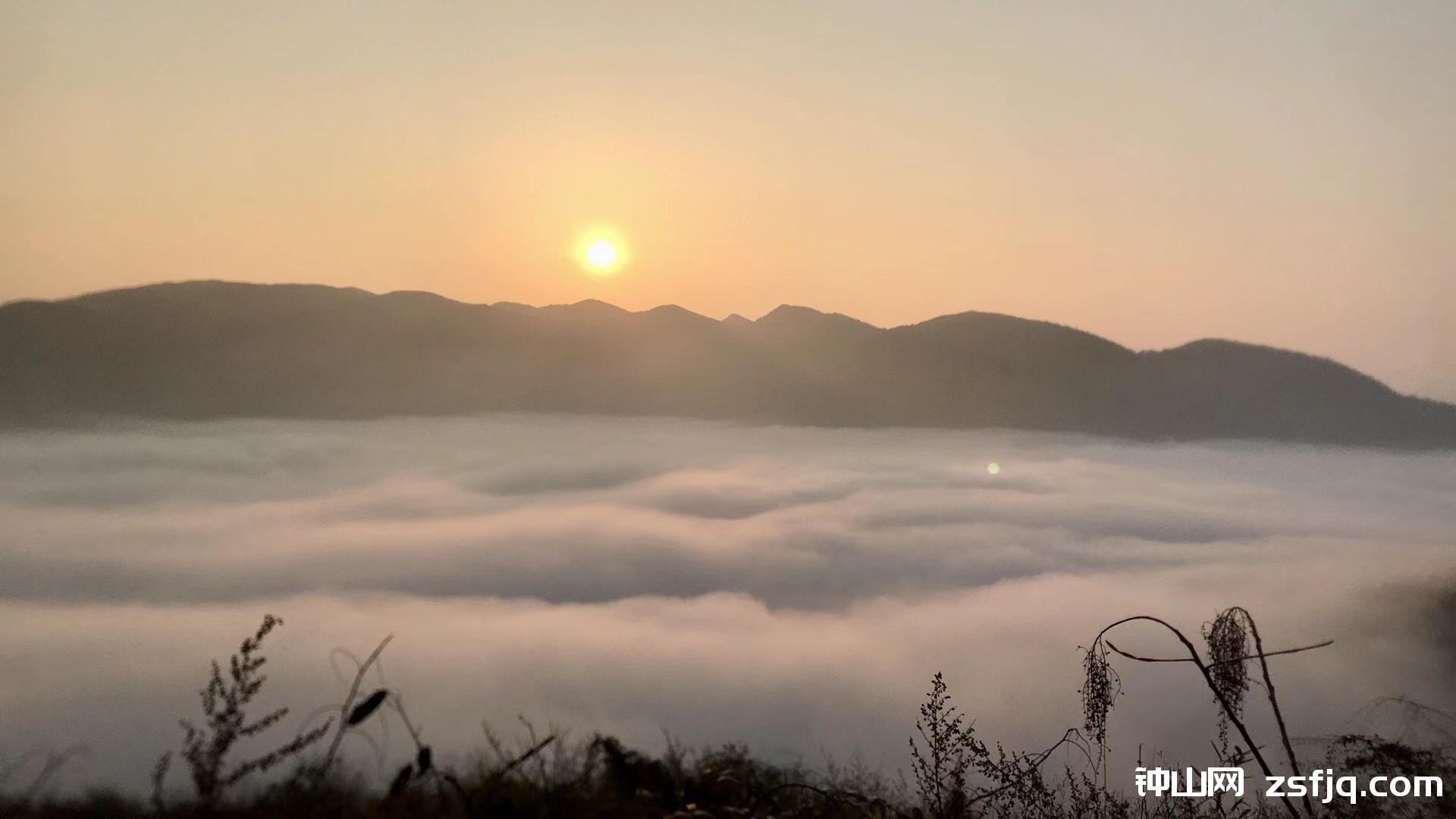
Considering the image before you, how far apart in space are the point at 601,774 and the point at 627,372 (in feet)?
163

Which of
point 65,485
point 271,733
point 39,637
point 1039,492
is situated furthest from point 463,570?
point 1039,492

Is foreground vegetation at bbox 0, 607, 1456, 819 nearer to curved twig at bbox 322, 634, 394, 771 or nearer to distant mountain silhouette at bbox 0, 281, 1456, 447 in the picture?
curved twig at bbox 322, 634, 394, 771

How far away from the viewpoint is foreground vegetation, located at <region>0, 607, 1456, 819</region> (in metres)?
2.83

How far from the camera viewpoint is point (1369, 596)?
38344 millimetres

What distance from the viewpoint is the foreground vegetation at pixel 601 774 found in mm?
2830

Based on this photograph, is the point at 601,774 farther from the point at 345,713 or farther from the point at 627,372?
the point at 627,372

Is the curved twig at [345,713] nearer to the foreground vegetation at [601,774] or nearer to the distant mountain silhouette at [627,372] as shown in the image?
the foreground vegetation at [601,774]

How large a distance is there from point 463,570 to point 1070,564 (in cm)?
2991

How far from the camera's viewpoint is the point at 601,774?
10.1 feet

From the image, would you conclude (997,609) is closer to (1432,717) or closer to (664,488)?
(664,488)

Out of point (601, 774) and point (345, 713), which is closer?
point (345, 713)

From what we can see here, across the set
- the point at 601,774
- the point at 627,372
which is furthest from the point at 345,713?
the point at 627,372

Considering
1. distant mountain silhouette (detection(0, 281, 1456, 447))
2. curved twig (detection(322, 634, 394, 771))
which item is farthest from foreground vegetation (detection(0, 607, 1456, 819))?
distant mountain silhouette (detection(0, 281, 1456, 447))

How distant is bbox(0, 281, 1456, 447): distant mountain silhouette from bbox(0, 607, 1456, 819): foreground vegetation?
16.9 m
